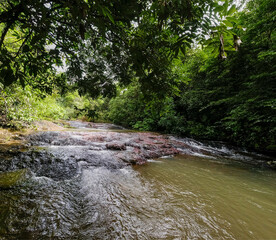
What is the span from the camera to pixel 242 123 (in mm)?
7695

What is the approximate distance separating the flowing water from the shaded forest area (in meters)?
1.51

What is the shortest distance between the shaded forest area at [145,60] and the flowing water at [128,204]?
4.97 ft

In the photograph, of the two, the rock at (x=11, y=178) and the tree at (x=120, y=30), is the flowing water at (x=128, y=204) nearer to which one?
the rock at (x=11, y=178)

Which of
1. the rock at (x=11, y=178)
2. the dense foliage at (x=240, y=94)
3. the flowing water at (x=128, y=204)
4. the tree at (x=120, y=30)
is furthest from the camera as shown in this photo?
the dense foliage at (x=240, y=94)

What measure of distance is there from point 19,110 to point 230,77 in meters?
12.4

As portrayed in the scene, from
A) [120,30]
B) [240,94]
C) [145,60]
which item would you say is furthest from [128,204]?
[240,94]

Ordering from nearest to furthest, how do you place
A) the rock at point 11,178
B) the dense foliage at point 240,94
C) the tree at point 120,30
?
the tree at point 120,30, the rock at point 11,178, the dense foliage at point 240,94

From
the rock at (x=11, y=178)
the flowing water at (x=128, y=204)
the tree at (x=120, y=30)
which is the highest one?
the tree at (x=120, y=30)

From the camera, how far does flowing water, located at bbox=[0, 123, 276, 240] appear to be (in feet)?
5.56

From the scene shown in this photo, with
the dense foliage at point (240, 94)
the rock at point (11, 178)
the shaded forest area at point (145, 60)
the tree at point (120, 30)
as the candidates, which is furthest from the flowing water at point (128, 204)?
the tree at point (120, 30)

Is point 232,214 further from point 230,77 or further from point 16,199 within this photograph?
point 230,77

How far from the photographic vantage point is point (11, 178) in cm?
259

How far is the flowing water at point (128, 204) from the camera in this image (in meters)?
1.70

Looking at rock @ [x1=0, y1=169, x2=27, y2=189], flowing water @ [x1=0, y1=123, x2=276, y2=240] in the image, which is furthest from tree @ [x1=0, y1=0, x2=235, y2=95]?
rock @ [x1=0, y1=169, x2=27, y2=189]
